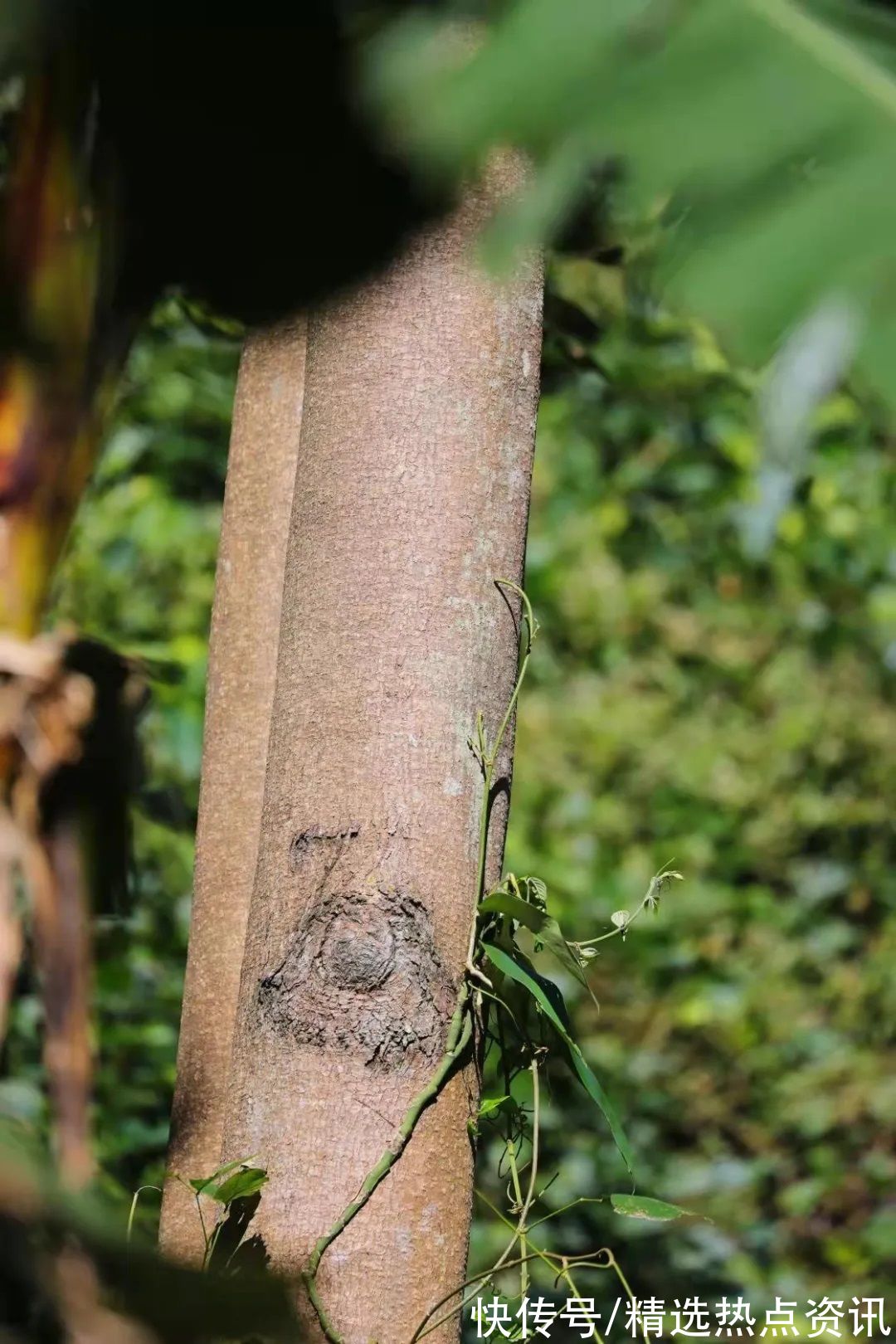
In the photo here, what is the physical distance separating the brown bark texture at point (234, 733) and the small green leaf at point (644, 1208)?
29cm

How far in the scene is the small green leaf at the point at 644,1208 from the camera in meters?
1.01

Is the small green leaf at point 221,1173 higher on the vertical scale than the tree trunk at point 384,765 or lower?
lower

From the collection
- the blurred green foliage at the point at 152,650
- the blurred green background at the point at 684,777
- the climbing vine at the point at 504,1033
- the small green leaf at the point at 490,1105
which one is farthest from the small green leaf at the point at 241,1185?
the blurred green background at the point at 684,777

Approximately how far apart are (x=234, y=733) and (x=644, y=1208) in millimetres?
468

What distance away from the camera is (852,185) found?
1.58 ft

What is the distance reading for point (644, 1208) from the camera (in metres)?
1.02

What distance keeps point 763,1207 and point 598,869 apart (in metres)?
0.84

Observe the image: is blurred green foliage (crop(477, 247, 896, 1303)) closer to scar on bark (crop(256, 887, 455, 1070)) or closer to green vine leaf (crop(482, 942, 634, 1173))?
green vine leaf (crop(482, 942, 634, 1173))

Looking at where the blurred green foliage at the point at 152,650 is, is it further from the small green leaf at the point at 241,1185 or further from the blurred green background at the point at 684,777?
the small green leaf at the point at 241,1185

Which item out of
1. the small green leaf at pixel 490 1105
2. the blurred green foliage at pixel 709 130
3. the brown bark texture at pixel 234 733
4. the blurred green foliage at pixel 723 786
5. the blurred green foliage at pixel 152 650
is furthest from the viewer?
the blurred green foliage at pixel 723 786

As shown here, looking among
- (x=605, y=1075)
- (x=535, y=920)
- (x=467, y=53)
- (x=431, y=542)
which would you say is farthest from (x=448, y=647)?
(x=605, y=1075)

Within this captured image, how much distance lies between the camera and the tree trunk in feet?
2.83

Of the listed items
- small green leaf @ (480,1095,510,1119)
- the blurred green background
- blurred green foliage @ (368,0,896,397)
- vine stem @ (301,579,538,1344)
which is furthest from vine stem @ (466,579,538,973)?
the blurred green background

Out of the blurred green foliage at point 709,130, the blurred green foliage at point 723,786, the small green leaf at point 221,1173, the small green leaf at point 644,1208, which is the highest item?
the blurred green foliage at point 709,130
